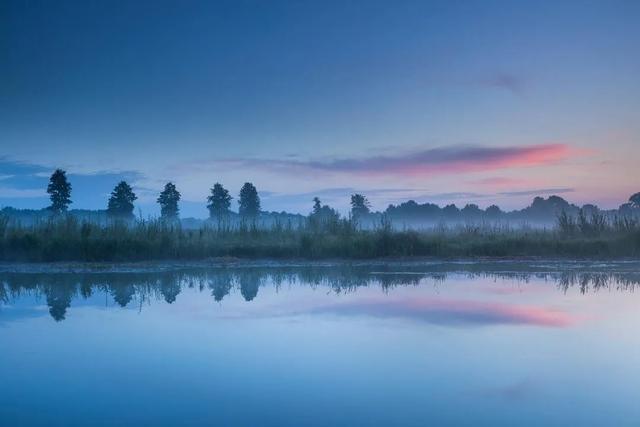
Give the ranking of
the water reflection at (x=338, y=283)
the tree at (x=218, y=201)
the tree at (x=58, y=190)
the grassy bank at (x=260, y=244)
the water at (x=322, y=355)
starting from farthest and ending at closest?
the tree at (x=218, y=201) < the tree at (x=58, y=190) < the grassy bank at (x=260, y=244) < the water reflection at (x=338, y=283) < the water at (x=322, y=355)

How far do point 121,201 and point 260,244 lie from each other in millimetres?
24432

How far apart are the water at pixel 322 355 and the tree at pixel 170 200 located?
29.5 meters

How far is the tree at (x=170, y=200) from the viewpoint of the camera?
38625 mm

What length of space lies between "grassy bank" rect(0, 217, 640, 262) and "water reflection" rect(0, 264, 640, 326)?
68.6 inches

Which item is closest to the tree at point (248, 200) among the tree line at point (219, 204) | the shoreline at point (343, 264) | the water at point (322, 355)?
the tree line at point (219, 204)

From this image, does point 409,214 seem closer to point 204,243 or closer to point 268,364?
point 204,243

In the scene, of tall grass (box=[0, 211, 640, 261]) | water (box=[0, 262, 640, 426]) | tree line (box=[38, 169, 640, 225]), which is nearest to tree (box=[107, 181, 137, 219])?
tree line (box=[38, 169, 640, 225])

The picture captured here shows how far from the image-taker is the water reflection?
710 centimetres

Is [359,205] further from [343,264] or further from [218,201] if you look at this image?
[343,264]

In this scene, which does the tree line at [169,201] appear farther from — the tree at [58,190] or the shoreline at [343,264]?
the shoreline at [343,264]

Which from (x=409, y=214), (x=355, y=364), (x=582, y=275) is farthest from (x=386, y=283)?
(x=409, y=214)

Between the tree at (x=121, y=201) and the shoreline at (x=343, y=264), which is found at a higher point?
the tree at (x=121, y=201)

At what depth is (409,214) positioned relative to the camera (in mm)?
57000

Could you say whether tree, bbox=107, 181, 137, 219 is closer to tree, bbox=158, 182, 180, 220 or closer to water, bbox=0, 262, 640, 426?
tree, bbox=158, 182, 180, 220
